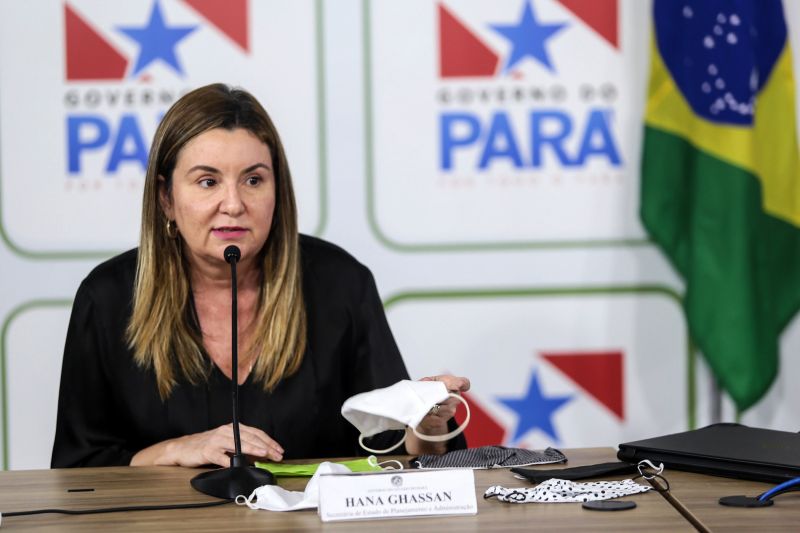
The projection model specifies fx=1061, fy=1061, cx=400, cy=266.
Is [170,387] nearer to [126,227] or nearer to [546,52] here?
[126,227]

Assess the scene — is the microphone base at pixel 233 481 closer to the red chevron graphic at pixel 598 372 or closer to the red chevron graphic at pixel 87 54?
the red chevron graphic at pixel 598 372

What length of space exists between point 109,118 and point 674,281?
170cm

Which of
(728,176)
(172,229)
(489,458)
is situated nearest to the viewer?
(489,458)

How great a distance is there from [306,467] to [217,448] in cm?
16

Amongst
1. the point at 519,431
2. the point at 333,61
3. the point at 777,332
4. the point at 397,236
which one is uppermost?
the point at 333,61

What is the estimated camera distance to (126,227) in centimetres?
306

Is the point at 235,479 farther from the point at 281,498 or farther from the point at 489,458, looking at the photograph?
the point at 489,458

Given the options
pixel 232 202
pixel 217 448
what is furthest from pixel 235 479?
pixel 232 202

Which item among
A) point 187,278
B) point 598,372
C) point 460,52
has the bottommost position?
point 598,372

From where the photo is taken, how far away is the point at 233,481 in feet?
5.14

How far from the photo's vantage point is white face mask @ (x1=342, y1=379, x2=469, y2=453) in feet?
5.48

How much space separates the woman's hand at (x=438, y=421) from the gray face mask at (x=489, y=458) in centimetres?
8

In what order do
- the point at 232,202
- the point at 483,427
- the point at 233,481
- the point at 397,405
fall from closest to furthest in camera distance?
the point at 233,481 → the point at 397,405 → the point at 232,202 → the point at 483,427

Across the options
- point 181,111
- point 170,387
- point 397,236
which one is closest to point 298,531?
point 170,387
